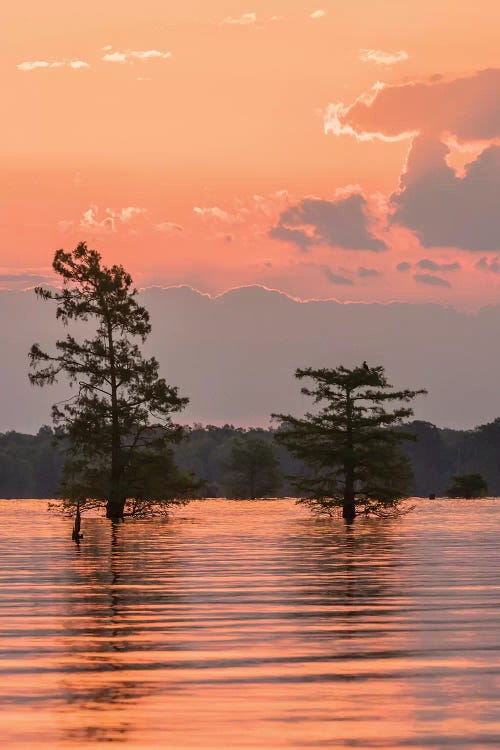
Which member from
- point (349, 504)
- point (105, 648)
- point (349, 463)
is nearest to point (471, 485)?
point (349, 504)

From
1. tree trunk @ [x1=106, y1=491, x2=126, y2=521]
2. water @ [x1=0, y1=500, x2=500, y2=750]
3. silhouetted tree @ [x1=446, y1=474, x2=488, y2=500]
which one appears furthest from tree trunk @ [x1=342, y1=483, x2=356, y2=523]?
silhouetted tree @ [x1=446, y1=474, x2=488, y2=500]

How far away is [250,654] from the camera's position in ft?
70.3

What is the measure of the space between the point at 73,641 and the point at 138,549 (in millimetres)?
32343

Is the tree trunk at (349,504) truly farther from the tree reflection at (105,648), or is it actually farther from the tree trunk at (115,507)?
the tree reflection at (105,648)

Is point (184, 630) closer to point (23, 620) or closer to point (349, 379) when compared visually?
point (23, 620)

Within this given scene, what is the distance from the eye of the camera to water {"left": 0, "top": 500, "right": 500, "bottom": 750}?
15.3 metres

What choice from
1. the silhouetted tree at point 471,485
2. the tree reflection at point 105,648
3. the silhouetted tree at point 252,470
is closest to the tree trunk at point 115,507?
the tree reflection at point 105,648

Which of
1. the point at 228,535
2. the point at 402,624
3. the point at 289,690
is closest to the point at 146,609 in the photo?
the point at 402,624

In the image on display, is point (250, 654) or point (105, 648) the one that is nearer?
point (250, 654)

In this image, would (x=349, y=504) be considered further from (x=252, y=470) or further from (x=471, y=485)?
(x=471, y=485)

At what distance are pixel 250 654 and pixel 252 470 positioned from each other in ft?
550

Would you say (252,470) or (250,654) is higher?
(252,470)

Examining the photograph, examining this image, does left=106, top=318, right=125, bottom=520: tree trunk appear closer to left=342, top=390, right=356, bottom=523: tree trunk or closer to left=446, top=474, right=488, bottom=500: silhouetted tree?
left=342, top=390, right=356, bottom=523: tree trunk

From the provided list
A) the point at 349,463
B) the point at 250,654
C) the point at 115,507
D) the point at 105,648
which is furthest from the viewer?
the point at 115,507
